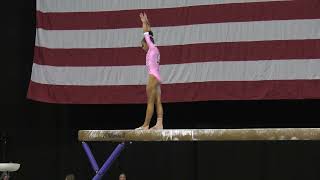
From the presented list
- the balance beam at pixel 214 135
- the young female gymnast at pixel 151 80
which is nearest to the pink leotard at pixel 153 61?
the young female gymnast at pixel 151 80

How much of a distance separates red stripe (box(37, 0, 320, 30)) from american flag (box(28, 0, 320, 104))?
0.01 metres

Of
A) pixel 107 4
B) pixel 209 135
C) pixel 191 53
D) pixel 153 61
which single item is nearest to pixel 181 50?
pixel 191 53

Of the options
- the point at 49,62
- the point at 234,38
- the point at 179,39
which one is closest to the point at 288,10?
the point at 234,38

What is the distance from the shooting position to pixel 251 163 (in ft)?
26.5

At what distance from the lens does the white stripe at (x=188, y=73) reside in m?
7.40

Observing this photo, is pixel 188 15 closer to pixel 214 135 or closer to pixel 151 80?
pixel 151 80

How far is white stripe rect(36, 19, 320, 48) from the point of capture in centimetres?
748

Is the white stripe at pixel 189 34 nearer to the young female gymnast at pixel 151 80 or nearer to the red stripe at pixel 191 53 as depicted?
the red stripe at pixel 191 53

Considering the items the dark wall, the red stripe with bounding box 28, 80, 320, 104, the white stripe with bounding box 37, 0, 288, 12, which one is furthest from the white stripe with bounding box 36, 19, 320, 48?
the dark wall

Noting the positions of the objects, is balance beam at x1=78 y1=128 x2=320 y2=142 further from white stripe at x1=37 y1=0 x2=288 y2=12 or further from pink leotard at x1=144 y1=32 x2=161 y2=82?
white stripe at x1=37 y1=0 x2=288 y2=12

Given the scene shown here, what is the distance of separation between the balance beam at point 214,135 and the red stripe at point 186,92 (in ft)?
7.53

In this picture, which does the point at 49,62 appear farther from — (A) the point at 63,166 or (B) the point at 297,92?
(B) the point at 297,92

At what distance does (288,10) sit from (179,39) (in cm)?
142

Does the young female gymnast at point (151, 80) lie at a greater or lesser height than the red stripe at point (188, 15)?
lesser
